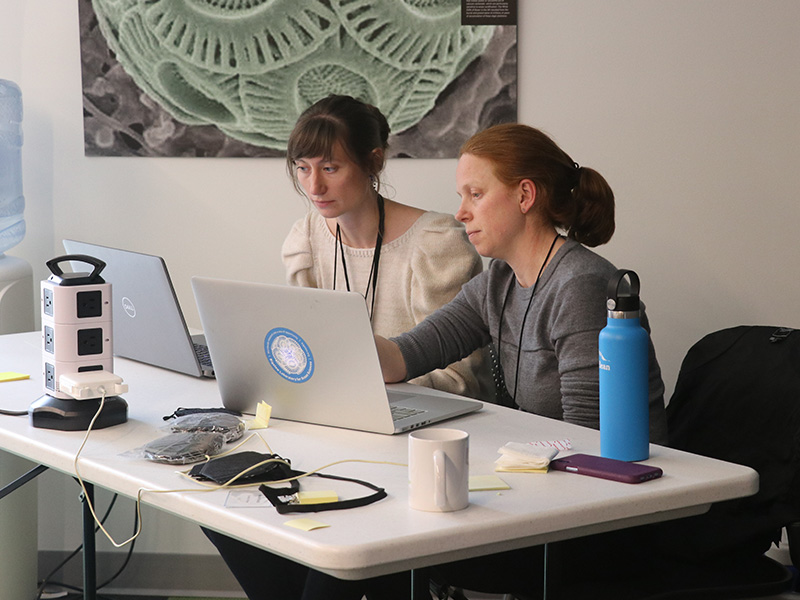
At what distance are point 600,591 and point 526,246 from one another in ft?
2.23

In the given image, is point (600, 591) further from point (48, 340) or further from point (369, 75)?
point (369, 75)

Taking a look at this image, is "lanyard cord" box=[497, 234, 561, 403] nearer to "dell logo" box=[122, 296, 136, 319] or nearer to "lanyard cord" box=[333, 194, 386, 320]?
"lanyard cord" box=[333, 194, 386, 320]

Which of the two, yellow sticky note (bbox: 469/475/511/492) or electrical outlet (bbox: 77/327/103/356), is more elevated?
electrical outlet (bbox: 77/327/103/356)

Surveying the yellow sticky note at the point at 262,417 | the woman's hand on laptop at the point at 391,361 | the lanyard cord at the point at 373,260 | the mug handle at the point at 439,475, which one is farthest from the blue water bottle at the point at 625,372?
the lanyard cord at the point at 373,260

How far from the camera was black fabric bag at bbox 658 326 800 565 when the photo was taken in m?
1.56

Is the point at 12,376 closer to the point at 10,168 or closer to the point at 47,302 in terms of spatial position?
the point at 47,302

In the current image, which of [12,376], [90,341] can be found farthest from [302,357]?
[12,376]

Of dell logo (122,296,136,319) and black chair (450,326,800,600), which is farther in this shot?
dell logo (122,296,136,319)

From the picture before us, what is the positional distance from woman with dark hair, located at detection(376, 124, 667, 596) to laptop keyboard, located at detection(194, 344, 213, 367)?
356 mm

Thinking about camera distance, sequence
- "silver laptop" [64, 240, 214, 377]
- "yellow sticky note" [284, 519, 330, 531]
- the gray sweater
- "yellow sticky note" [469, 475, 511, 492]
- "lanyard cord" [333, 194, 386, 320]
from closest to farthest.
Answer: "yellow sticky note" [284, 519, 330, 531]
"yellow sticky note" [469, 475, 511, 492]
the gray sweater
"silver laptop" [64, 240, 214, 377]
"lanyard cord" [333, 194, 386, 320]

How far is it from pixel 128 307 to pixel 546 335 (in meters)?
0.82

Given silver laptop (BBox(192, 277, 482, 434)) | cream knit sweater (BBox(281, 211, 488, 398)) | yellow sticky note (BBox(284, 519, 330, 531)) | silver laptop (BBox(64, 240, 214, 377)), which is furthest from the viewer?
cream knit sweater (BBox(281, 211, 488, 398))

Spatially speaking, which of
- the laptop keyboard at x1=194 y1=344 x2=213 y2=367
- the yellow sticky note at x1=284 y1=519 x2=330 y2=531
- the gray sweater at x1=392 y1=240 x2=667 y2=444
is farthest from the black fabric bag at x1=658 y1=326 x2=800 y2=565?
the laptop keyboard at x1=194 y1=344 x2=213 y2=367

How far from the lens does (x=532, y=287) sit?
185cm
